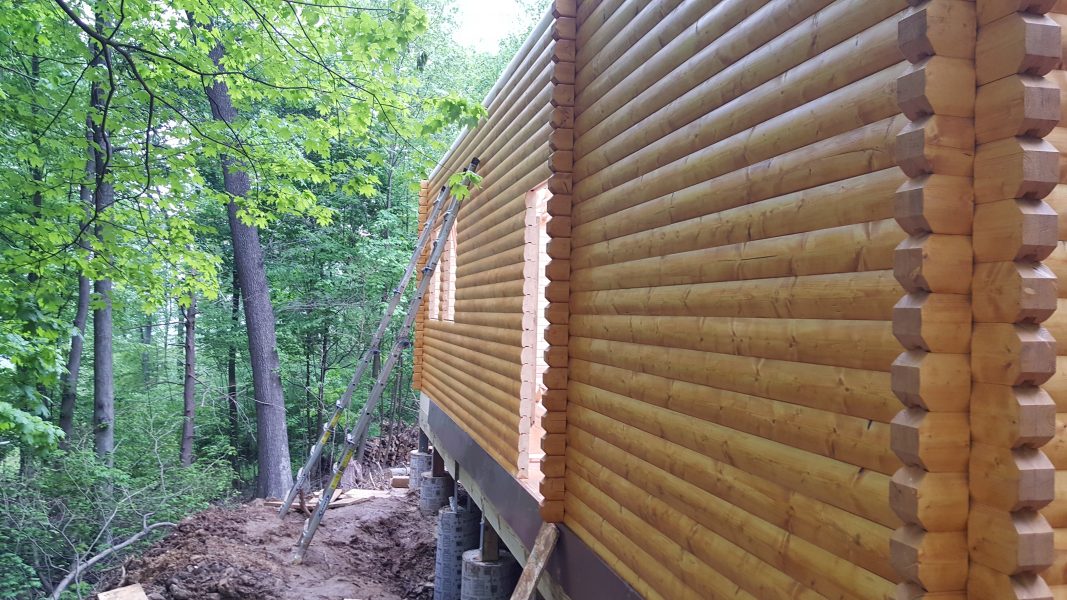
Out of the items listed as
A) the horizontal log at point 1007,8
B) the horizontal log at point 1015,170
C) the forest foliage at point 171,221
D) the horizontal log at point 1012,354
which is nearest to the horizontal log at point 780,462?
the horizontal log at point 1012,354

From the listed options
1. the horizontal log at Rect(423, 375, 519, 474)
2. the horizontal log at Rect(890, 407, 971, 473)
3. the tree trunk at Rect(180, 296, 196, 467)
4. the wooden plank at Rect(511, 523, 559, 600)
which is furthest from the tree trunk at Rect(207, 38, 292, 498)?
the horizontal log at Rect(890, 407, 971, 473)

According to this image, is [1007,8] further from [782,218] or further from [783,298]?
[783,298]

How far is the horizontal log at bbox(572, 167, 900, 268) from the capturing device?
6.42 feet

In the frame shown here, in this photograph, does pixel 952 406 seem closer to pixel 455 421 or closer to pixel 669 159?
pixel 669 159

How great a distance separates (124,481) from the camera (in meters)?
12.1

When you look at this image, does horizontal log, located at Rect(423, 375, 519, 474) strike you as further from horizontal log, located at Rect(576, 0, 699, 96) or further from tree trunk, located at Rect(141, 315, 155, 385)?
tree trunk, located at Rect(141, 315, 155, 385)

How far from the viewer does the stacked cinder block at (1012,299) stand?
1.50m

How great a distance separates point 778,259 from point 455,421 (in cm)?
658

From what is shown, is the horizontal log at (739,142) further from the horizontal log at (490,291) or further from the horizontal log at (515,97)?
the horizontal log at (490,291)

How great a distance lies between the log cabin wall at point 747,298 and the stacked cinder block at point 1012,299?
0.24 metres

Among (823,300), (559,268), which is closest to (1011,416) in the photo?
(823,300)

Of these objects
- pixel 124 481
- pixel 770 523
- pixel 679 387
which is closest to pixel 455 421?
pixel 679 387

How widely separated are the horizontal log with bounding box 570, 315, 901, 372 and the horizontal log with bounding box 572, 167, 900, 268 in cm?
30

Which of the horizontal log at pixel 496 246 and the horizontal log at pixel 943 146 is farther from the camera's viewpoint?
the horizontal log at pixel 496 246
